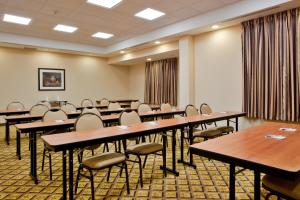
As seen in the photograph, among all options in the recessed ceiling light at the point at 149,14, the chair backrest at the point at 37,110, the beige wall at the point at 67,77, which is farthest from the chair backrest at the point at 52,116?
the beige wall at the point at 67,77

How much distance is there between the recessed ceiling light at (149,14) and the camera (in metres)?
5.08

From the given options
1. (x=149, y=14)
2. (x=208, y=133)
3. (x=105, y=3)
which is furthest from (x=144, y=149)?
(x=149, y=14)

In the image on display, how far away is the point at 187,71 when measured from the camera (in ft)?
19.8

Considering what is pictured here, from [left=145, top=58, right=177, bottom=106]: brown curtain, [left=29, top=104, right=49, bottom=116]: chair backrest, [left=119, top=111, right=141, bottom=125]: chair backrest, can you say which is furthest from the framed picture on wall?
[left=119, top=111, right=141, bottom=125]: chair backrest

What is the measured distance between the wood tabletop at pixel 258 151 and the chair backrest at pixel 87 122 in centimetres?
155

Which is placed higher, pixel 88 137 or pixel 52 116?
pixel 52 116

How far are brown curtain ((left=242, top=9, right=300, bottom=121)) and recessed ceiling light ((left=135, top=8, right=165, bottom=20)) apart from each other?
2.03 metres

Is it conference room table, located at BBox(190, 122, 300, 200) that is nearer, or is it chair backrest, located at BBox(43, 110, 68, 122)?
conference room table, located at BBox(190, 122, 300, 200)

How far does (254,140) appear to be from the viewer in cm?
206

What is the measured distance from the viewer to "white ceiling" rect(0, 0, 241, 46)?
15.1ft

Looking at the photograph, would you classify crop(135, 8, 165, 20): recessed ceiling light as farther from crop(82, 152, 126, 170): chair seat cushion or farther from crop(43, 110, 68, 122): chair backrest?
crop(82, 152, 126, 170): chair seat cushion

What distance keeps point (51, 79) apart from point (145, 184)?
703 cm

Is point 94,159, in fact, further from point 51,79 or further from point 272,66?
point 51,79

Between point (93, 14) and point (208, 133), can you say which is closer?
point (208, 133)
